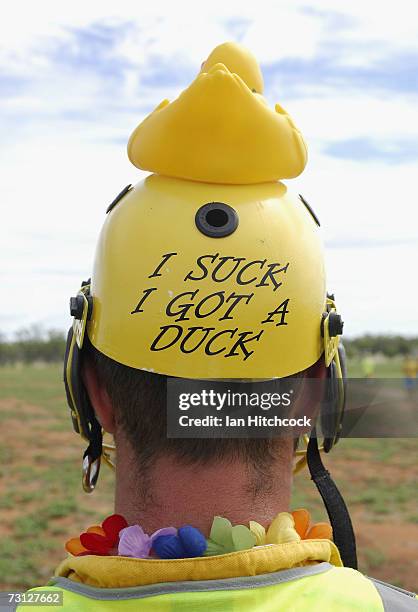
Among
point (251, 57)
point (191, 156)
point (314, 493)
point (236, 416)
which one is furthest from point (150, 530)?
point (314, 493)

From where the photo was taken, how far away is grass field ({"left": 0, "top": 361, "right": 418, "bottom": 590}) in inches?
318

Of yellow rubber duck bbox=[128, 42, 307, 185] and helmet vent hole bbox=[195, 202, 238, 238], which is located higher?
yellow rubber duck bbox=[128, 42, 307, 185]

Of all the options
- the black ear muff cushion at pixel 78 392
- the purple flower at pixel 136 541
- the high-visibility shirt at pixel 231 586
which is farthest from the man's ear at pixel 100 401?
the high-visibility shirt at pixel 231 586

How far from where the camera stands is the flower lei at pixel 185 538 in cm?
186

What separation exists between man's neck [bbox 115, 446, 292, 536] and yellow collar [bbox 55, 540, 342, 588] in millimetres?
145

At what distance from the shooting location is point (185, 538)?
187 cm

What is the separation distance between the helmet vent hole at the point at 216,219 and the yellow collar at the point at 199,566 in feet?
A: 2.73

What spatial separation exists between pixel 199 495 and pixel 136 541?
7.5 inches

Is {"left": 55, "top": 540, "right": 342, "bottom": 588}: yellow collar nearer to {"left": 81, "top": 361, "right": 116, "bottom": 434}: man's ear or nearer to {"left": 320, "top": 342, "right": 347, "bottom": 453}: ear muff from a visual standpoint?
{"left": 81, "top": 361, "right": 116, "bottom": 434}: man's ear

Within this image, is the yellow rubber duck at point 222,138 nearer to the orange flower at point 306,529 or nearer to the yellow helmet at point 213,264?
the yellow helmet at point 213,264

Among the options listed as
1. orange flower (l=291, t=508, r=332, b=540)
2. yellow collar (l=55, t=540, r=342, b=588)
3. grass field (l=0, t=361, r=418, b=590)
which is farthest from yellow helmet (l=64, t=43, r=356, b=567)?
grass field (l=0, t=361, r=418, b=590)

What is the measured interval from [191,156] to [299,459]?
111 centimetres

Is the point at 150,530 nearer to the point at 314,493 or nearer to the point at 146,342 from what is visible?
the point at 146,342

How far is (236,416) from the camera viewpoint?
2086 millimetres
